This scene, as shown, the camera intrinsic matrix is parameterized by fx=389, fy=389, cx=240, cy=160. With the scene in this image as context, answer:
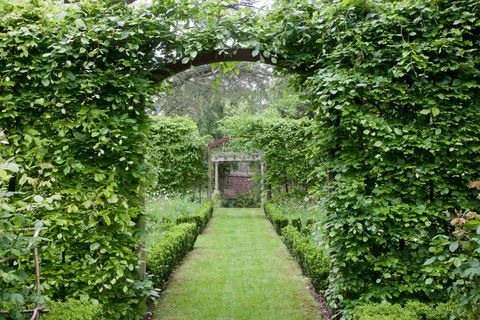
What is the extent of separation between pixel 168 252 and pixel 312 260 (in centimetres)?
192

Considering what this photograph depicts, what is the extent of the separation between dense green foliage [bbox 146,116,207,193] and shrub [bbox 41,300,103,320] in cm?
885

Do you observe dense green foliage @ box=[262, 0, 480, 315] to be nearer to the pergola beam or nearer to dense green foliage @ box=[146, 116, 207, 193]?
the pergola beam

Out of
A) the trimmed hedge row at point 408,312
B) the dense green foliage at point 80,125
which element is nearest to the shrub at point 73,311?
the dense green foliage at point 80,125

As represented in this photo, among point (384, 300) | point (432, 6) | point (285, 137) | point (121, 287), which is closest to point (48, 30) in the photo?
point (121, 287)

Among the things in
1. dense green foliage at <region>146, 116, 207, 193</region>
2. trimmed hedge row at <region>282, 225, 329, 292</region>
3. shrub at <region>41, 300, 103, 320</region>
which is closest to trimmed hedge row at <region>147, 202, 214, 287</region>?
shrub at <region>41, 300, 103, 320</region>

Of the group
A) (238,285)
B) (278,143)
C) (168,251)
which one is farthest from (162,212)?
(238,285)

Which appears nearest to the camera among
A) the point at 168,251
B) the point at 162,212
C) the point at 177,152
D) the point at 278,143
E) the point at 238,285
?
the point at 238,285

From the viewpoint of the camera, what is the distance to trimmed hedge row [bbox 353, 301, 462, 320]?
2.68 metres

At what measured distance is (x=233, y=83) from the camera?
13.4 metres

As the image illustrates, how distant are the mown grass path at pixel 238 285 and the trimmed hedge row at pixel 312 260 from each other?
174 mm

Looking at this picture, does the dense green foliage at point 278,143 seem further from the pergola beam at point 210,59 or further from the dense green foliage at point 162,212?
the pergola beam at point 210,59

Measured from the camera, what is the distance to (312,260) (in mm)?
4930

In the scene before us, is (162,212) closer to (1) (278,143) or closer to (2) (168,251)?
(2) (168,251)

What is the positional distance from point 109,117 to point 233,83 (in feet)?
33.9
